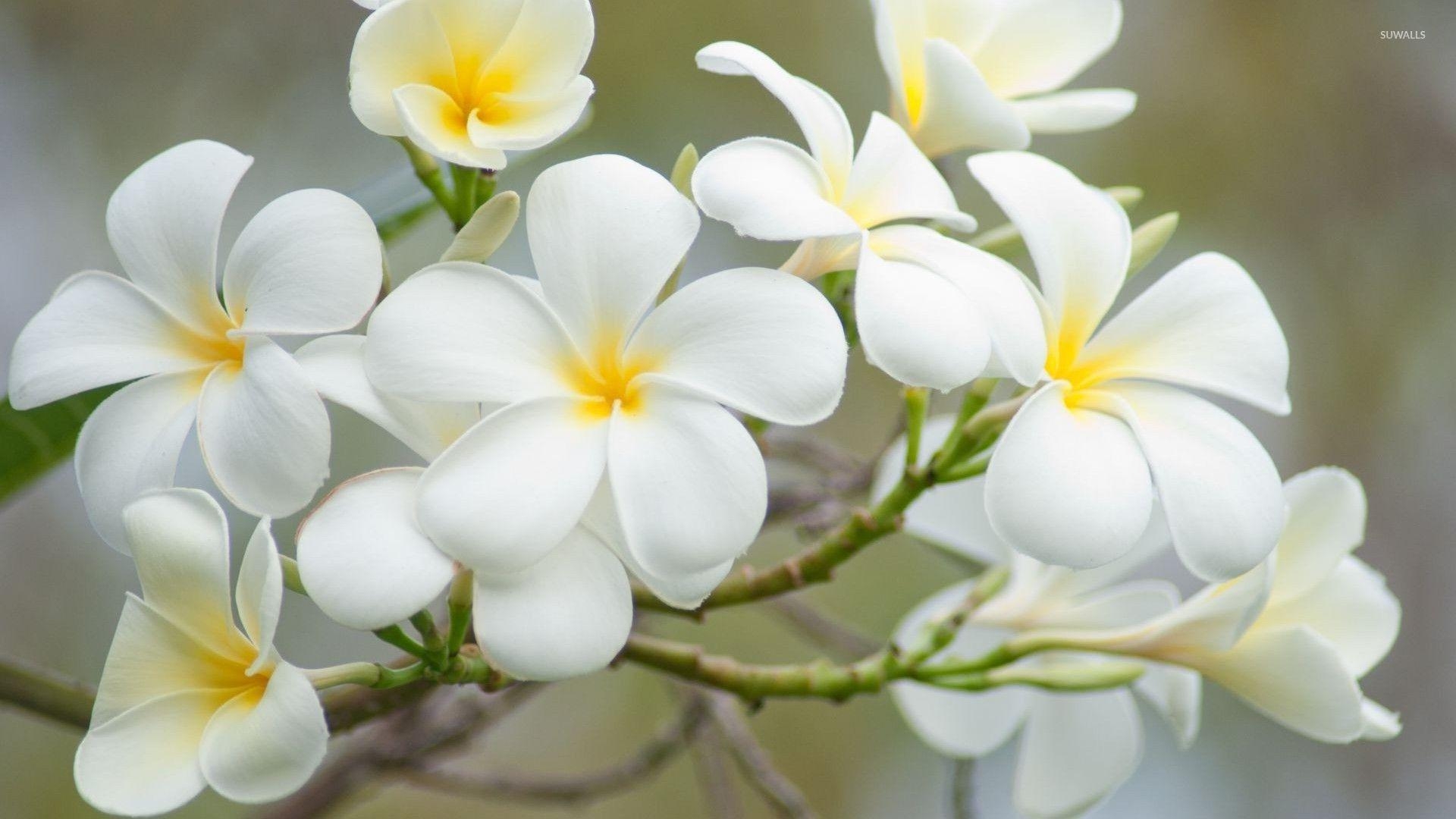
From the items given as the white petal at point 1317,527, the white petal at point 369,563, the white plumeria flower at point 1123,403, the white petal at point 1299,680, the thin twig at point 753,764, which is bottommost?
the thin twig at point 753,764

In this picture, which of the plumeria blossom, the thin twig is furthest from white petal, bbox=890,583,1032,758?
the thin twig

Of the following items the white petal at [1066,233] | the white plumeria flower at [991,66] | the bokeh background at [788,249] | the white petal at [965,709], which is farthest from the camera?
the bokeh background at [788,249]

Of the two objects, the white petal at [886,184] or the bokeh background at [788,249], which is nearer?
the white petal at [886,184]

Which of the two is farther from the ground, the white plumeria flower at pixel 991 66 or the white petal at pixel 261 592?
the white plumeria flower at pixel 991 66

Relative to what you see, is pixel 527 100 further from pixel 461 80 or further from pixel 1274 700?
pixel 1274 700

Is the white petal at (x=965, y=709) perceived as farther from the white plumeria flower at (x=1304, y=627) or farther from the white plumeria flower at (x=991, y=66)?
the white plumeria flower at (x=991, y=66)

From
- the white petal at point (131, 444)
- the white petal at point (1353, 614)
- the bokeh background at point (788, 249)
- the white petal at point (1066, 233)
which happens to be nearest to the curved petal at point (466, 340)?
the white petal at point (131, 444)

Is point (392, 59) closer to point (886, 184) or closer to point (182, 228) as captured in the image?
point (182, 228)

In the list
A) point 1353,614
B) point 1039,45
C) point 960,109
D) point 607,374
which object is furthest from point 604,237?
point 1353,614
